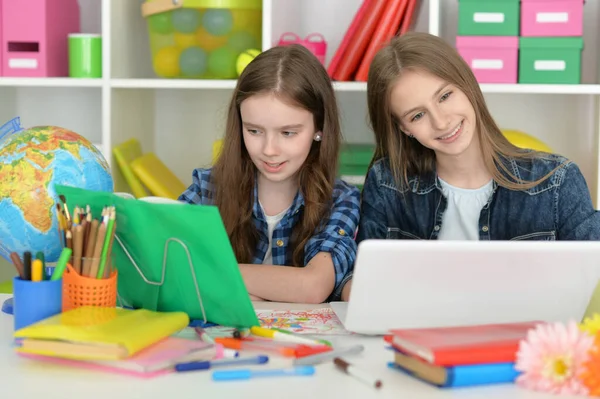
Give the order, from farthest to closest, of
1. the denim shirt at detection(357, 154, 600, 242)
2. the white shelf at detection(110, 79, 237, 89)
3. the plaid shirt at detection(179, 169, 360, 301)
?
the white shelf at detection(110, 79, 237, 89) < the denim shirt at detection(357, 154, 600, 242) < the plaid shirt at detection(179, 169, 360, 301)

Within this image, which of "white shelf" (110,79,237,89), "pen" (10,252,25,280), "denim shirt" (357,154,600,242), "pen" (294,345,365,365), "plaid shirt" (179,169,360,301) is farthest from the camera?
"white shelf" (110,79,237,89)

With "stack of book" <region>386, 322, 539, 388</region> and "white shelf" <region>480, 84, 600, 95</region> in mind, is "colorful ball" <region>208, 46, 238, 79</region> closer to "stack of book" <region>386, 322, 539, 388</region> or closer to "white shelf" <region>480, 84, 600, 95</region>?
"white shelf" <region>480, 84, 600, 95</region>

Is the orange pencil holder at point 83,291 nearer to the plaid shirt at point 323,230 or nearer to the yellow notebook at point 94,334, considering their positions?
the yellow notebook at point 94,334

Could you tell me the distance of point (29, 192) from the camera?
1281 mm

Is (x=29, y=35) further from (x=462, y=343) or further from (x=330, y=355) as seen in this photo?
(x=462, y=343)

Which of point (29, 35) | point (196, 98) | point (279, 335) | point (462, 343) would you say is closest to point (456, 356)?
point (462, 343)

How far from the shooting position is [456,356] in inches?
34.7

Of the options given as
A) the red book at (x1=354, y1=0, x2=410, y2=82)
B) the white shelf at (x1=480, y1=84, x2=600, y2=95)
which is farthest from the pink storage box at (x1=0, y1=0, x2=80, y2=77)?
the white shelf at (x1=480, y1=84, x2=600, y2=95)

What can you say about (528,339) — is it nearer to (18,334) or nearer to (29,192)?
(18,334)

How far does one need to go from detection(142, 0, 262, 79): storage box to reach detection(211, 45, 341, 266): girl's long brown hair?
28.8 inches

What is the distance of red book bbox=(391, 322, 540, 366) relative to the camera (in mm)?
883

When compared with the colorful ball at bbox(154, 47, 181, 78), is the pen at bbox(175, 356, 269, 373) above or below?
below

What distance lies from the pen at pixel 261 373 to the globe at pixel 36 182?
50cm

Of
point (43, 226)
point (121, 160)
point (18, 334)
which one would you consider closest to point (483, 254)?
point (18, 334)
